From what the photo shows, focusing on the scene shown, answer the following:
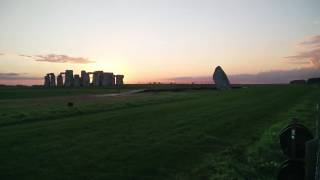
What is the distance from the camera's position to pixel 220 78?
136m

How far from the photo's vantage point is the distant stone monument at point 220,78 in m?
132

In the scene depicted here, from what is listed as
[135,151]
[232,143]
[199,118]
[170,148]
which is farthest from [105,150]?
[199,118]

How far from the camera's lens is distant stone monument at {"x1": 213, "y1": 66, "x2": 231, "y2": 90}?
132 m

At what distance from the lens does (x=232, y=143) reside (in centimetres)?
1852

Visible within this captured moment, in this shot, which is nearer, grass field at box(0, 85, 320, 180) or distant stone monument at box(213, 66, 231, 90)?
grass field at box(0, 85, 320, 180)

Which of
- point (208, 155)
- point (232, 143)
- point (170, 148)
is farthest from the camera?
point (232, 143)

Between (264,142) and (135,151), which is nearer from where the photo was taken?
(135,151)

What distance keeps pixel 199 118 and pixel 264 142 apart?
11.5 m

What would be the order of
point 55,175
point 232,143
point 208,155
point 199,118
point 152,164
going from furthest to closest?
point 199,118
point 232,143
point 208,155
point 152,164
point 55,175

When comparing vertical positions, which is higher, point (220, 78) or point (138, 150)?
point (220, 78)

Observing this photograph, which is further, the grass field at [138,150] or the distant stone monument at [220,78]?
the distant stone monument at [220,78]

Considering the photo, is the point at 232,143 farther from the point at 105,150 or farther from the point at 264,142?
the point at 105,150

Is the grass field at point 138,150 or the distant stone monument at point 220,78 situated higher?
the distant stone monument at point 220,78

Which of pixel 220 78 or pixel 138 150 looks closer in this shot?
pixel 138 150
